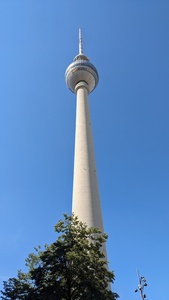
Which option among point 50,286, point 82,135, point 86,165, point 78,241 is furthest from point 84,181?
point 50,286

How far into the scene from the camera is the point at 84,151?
45.2 m

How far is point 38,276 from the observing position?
69.5 feet

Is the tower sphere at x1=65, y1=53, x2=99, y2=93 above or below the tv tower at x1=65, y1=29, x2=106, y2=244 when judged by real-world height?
above

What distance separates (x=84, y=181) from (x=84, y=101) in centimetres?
1988

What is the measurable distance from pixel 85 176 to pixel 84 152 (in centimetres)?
496

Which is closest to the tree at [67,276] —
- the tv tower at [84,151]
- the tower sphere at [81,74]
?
the tv tower at [84,151]

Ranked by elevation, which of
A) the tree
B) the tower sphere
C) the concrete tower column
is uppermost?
the tower sphere

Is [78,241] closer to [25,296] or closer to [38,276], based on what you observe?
[38,276]

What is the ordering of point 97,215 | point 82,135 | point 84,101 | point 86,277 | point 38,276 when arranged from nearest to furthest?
point 86,277, point 38,276, point 97,215, point 82,135, point 84,101

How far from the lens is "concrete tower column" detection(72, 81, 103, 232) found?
3672 centimetres

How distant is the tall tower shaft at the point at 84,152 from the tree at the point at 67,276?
13.5 metres

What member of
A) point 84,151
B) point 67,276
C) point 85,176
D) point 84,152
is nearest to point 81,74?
point 84,151

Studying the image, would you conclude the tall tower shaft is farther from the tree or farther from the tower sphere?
the tree

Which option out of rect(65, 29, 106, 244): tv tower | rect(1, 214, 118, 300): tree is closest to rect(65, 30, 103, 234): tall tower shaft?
rect(65, 29, 106, 244): tv tower
